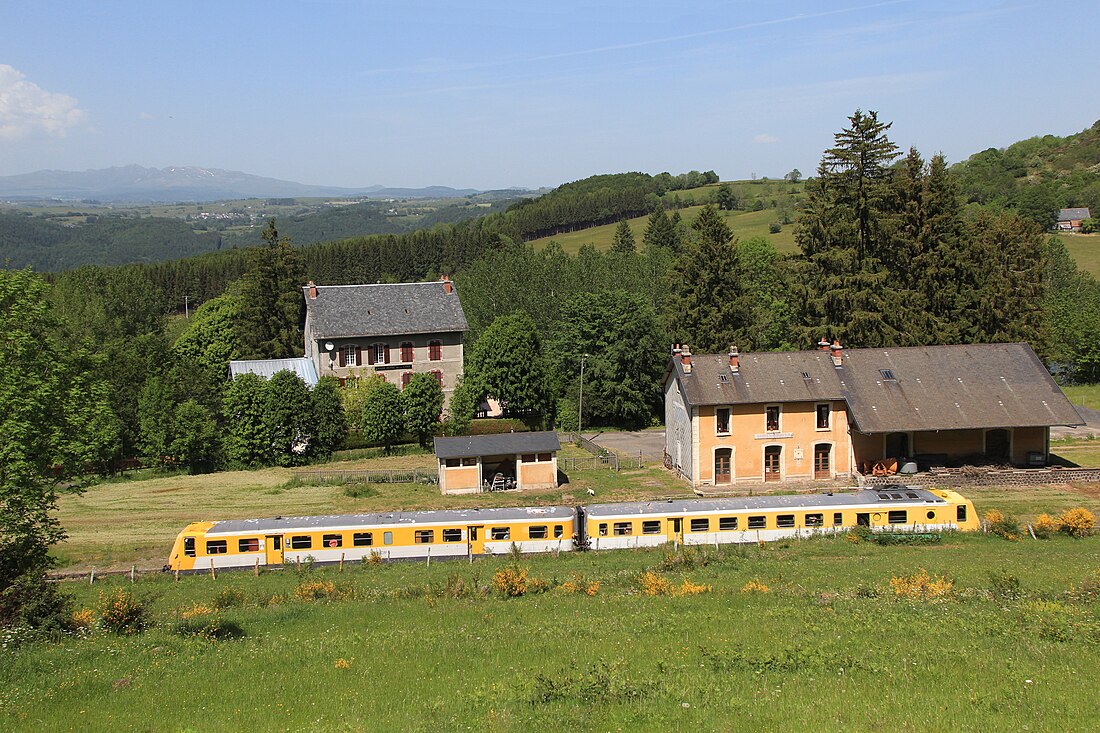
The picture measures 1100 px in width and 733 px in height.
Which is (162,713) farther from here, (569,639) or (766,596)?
(766,596)

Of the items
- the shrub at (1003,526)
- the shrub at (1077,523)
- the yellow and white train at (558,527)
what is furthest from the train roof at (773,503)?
the shrub at (1077,523)

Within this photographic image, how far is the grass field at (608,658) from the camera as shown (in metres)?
14.4

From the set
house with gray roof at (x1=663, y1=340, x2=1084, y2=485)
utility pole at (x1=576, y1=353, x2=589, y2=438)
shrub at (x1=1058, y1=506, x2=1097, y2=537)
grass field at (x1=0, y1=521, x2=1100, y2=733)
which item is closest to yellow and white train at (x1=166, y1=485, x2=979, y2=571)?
shrub at (x1=1058, y1=506, x2=1097, y2=537)

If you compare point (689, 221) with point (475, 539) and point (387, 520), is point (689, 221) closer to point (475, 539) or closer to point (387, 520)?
point (475, 539)

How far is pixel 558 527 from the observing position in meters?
31.5

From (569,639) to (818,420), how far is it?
1020 inches

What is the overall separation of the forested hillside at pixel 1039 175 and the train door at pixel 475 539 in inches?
3989

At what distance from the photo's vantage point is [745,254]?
89.8 metres

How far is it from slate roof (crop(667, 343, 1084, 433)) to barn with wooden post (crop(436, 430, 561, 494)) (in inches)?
289

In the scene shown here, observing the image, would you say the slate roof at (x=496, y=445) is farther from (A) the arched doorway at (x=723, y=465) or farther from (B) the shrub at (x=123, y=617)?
(B) the shrub at (x=123, y=617)

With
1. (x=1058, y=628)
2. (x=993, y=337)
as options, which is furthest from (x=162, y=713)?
(x=993, y=337)

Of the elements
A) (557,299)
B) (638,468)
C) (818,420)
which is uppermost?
(557,299)

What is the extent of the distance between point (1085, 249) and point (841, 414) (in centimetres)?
9311

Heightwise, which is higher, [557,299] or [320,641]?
[557,299]
